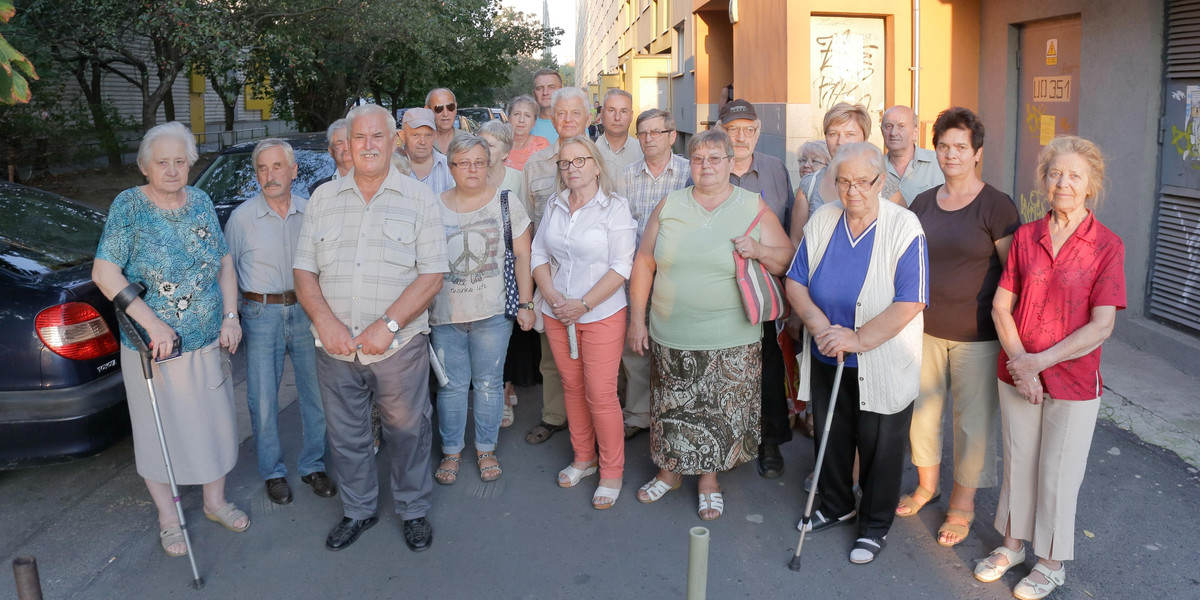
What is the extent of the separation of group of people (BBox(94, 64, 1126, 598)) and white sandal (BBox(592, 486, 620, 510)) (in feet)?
0.04

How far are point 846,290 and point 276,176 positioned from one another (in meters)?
2.74

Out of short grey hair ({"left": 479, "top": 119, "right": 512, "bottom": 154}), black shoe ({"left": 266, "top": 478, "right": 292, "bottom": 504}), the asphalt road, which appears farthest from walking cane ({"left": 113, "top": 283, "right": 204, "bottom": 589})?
short grey hair ({"left": 479, "top": 119, "right": 512, "bottom": 154})

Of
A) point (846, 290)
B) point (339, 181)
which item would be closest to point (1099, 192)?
point (846, 290)

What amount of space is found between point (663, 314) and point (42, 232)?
11.6 ft

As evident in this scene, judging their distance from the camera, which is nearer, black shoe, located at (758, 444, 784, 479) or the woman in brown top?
the woman in brown top

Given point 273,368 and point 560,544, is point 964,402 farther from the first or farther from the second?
point 273,368

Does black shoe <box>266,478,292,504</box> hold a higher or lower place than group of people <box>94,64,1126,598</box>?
lower

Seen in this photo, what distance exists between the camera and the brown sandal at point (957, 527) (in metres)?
3.98

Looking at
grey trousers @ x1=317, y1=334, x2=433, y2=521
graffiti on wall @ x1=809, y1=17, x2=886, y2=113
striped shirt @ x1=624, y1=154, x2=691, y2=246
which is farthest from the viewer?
graffiti on wall @ x1=809, y1=17, x2=886, y2=113

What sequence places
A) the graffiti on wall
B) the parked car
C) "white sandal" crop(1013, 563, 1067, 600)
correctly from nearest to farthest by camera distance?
1. "white sandal" crop(1013, 563, 1067, 600)
2. the graffiti on wall
3. the parked car

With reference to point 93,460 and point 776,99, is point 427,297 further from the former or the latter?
point 776,99

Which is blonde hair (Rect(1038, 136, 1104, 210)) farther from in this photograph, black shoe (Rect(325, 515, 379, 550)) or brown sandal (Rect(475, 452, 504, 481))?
black shoe (Rect(325, 515, 379, 550))

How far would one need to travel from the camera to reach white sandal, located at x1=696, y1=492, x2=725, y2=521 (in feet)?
14.1

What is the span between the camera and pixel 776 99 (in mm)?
12117
